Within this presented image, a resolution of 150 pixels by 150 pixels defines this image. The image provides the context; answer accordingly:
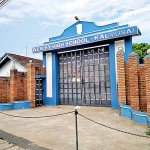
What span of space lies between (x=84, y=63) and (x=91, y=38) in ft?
6.50

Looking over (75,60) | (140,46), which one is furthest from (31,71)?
(140,46)

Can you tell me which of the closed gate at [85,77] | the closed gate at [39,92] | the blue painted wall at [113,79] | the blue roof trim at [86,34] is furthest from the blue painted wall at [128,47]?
the closed gate at [39,92]

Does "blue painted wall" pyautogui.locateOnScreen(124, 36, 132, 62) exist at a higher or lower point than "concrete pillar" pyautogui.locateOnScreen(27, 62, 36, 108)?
higher

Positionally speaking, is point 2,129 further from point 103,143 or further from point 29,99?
point 29,99

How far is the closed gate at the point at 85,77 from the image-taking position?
13602 mm

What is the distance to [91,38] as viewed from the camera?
1318 cm

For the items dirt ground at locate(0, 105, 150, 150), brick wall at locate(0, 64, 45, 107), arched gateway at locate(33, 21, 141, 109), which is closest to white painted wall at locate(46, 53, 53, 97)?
arched gateway at locate(33, 21, 141, 109)

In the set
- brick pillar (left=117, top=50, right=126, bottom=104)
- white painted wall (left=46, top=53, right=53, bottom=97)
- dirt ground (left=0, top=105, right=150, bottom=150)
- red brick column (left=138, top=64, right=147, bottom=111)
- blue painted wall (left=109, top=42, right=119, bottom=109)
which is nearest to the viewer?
dirt ground (left=0, top=105, right=150, bottom=150)

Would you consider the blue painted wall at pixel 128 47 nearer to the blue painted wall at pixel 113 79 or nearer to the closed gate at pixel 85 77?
the blue painted wall at pixel 113 79

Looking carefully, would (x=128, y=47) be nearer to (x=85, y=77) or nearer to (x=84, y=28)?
(x=84, y=28)

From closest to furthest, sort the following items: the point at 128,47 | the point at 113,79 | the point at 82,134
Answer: the point at 82,134
the point at 128,47
the point at 113,79

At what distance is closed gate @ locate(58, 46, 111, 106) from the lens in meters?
13.6

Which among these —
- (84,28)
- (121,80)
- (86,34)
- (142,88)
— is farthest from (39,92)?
(142,88)

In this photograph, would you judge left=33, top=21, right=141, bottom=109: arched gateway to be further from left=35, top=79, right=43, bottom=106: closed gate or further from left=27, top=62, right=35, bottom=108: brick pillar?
left=27, top=62, right=35, bottom=108: brick pillar
